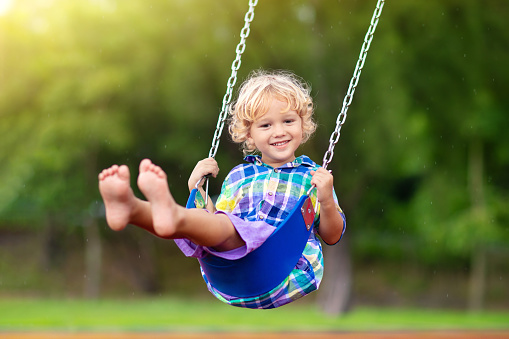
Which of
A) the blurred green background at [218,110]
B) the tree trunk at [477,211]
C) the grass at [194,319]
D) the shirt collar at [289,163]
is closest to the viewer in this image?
the shirt collar at [289,163]

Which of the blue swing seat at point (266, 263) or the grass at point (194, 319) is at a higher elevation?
the blue swing seat at point (266, 263)

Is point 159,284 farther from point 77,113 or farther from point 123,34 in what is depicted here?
point 123,34

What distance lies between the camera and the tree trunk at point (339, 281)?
1242 cm

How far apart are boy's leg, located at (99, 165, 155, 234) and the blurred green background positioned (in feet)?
28.6

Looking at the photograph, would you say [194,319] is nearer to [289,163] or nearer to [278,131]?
[289,163]

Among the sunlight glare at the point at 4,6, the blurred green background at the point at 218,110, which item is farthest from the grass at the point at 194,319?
the sunlight glare at the point at 4,6

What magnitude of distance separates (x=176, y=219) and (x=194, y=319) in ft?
29.3

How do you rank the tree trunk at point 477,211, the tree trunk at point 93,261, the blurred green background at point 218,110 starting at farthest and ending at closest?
the tree trunk at point 93,261, the tree trunk at point 477,211, the blurred green background at point 218,110

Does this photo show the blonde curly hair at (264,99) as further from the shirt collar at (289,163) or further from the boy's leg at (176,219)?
the boy's leg at (176,219)

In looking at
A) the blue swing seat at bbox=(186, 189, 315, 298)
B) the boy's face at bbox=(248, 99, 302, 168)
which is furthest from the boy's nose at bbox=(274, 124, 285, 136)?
the blue swing seat at bbox=(186, 189, 315, 298)

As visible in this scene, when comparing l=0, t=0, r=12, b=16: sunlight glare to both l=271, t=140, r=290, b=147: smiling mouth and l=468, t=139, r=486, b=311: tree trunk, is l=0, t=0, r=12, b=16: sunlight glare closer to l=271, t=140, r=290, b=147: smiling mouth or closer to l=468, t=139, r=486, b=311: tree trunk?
l=468, t=139, r=486, b=311: tree trunk

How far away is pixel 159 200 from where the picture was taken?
2.14 meters

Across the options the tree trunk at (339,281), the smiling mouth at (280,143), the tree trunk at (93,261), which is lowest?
the tree trunk at (93,261)

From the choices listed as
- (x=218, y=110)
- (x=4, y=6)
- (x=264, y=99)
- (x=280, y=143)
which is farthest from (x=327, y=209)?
(x=4, y=6)
